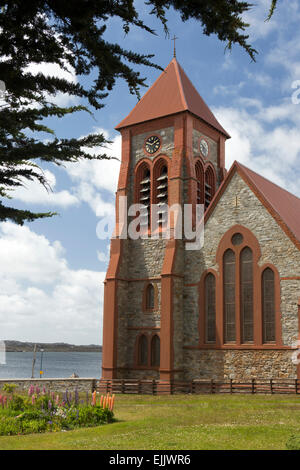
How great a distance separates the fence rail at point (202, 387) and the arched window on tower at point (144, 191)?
39.2 feet

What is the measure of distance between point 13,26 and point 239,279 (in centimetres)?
2557

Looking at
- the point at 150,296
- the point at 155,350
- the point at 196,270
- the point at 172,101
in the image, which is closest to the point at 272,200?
the point at 196,270

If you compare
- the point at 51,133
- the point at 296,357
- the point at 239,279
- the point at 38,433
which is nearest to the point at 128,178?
the point at 239,279

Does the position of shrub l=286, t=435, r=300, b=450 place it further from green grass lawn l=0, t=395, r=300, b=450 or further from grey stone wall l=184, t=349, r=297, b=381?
grey stone wall l=184, t=349, r=297, b=381

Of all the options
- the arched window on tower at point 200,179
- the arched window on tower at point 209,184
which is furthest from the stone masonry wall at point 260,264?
the arched window on tower at point 209,184

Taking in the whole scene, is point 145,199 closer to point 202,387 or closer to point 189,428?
→ point 202,387

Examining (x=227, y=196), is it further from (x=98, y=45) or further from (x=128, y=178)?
(x=98, y=45)

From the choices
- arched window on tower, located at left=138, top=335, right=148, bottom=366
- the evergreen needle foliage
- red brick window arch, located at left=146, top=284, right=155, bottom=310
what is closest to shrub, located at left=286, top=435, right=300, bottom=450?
the evergreen needle foliage

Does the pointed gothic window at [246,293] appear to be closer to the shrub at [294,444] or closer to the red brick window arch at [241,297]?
the red brick window arch at [241,297]

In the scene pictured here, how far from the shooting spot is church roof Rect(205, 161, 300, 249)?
30453 mm

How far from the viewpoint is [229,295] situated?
32156mm

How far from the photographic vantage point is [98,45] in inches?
325

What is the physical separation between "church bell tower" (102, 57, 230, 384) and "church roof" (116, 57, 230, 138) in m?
0.10

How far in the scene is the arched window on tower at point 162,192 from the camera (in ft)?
119
